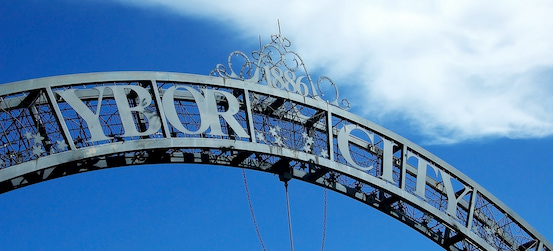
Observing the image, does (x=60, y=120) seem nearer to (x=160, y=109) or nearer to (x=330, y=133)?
(x=160, y=109)

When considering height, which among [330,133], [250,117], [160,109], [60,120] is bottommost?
[60,120]

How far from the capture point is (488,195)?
93.9 feet

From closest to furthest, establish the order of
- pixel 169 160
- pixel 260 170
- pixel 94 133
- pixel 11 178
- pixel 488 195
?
pixel 11 178 < pixel 94 133 < pixel 169 160 < pixel 260 170 < pixel 488 195

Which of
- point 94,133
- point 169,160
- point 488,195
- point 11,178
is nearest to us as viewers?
point 11,178

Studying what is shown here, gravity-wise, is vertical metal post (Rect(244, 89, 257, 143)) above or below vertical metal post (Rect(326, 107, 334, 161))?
below

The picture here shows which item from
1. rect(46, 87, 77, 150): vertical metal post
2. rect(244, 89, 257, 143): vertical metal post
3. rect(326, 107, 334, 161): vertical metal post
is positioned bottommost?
rect(46, 87, 77, 150): vertical metal post

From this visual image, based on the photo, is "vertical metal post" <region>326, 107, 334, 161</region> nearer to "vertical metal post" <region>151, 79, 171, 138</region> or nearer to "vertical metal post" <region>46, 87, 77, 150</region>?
"vertical metal post" <region>151, 79, 171, 138</region>

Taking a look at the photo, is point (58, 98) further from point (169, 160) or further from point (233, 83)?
point (233, 83)

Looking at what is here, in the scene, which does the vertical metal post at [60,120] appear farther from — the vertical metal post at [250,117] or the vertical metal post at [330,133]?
the vertical metal post at [330,133]

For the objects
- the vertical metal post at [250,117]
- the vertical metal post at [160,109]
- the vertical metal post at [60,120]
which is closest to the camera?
the vertical metal post at [60,120]

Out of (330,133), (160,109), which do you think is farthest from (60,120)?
(330,133)

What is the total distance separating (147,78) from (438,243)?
1081 cm

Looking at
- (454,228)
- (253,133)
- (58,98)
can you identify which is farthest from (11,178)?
(454,228)

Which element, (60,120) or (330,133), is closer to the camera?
(60,120)
